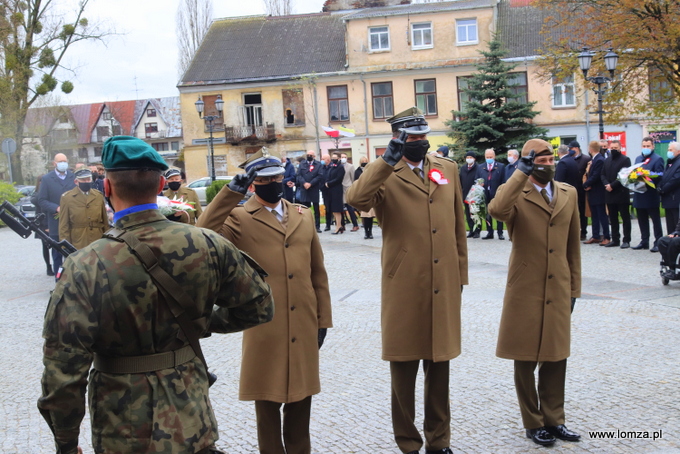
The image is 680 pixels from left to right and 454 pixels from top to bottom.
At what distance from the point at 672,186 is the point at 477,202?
489 cm

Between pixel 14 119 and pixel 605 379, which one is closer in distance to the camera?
pixel 605 379

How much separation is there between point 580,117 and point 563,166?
27013 millimetres

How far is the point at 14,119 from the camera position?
134 feet

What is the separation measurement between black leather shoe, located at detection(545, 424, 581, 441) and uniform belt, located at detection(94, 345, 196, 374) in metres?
3.21

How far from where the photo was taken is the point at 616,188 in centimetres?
1489

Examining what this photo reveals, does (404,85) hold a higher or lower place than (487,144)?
higher

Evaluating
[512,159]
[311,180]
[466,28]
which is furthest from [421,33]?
[512,159]

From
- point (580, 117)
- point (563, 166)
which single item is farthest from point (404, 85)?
point (563, 166)

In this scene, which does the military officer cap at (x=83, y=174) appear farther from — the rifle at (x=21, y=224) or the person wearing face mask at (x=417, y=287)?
the person wearing face mask at (x=417, y=287)

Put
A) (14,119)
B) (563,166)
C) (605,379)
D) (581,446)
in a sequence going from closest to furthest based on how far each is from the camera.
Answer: (581,446), (605,379), (563,166), (14,119)

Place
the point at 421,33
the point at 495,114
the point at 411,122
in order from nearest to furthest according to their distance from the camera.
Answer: the point at 411,122 < the point at 495,114 < the point at 421,33

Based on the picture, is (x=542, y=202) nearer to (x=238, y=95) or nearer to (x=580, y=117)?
(x=580, y=117)

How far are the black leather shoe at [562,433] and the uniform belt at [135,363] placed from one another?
321 cm

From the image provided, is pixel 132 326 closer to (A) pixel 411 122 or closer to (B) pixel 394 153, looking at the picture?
(B) pixel 394 153
